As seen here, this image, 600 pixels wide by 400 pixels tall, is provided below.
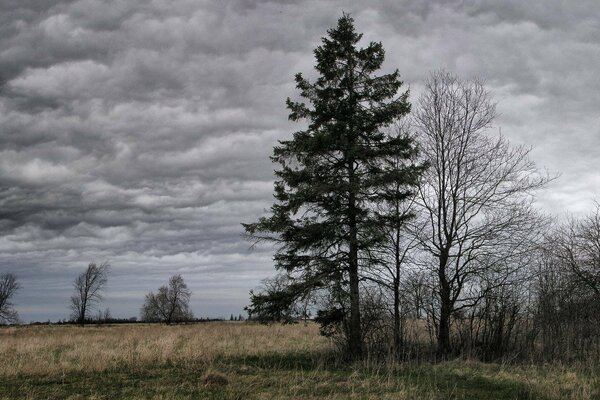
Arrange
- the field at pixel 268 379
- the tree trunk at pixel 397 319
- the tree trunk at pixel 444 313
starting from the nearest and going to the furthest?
1. the field at pixel 268 379
2. the tree trunk at pixel 397 319
3. the tree trunk at pixel 444 313

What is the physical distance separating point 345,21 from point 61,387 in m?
14.3

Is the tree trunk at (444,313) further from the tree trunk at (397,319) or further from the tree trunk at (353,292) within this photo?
the tree trunk at (353,292)

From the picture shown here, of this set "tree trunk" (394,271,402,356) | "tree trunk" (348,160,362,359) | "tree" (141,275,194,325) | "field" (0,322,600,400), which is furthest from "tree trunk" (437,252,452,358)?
"tree" (141,275,194,325)

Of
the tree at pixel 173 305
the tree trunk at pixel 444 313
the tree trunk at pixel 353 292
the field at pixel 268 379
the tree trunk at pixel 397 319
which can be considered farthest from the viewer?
the tree at pixel 173 305

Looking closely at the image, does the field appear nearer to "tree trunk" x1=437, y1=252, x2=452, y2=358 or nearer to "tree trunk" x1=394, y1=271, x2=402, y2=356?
"tree trunk" x1=394, y1=271, x2=402, y2=356

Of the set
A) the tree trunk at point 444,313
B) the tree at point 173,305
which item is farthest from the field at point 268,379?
the tree at point 173,305

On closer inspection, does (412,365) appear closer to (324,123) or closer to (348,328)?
(348,328)

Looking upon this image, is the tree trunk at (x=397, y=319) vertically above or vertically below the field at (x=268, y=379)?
above

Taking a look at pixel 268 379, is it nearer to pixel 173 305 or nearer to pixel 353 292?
pixel 353 292

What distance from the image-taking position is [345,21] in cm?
1664

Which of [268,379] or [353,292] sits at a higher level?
[353,292]

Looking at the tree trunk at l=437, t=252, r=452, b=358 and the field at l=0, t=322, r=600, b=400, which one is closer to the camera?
the field at l=0, t=322, r=600, b=400

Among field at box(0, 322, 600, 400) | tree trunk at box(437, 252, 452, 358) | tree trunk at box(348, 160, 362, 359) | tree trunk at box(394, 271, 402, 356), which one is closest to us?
field at box(0, 322, 600, 400)

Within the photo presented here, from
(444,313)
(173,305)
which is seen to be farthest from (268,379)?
(173,305)
